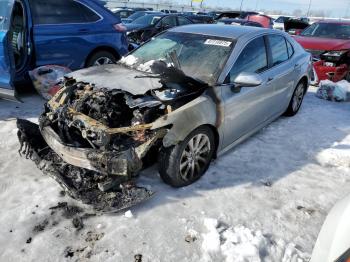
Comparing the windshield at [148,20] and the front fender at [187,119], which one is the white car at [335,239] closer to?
the front fender at [187,119]

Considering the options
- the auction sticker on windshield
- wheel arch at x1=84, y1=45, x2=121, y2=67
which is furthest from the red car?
the auction sticker on windshield

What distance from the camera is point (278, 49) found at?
17.3 ft

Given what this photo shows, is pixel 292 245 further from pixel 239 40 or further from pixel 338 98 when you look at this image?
pixel 338 98

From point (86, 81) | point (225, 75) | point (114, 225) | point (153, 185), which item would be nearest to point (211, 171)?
point (153, 185)

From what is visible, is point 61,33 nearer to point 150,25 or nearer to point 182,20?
point 150,25

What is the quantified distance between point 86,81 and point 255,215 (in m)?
2.39

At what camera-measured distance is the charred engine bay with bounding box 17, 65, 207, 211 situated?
324cm

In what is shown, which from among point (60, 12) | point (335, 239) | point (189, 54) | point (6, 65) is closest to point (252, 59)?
point (189, 54)

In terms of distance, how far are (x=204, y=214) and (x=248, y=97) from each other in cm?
168

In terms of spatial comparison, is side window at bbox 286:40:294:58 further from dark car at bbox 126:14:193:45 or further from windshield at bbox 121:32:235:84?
dark car at bbox 126:14:193:45

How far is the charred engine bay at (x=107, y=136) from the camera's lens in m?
3.24

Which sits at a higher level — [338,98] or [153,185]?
[153,185]

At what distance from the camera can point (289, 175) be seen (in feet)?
14.1

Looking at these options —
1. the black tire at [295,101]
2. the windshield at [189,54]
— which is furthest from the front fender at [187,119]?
the black tire at [295,101]
